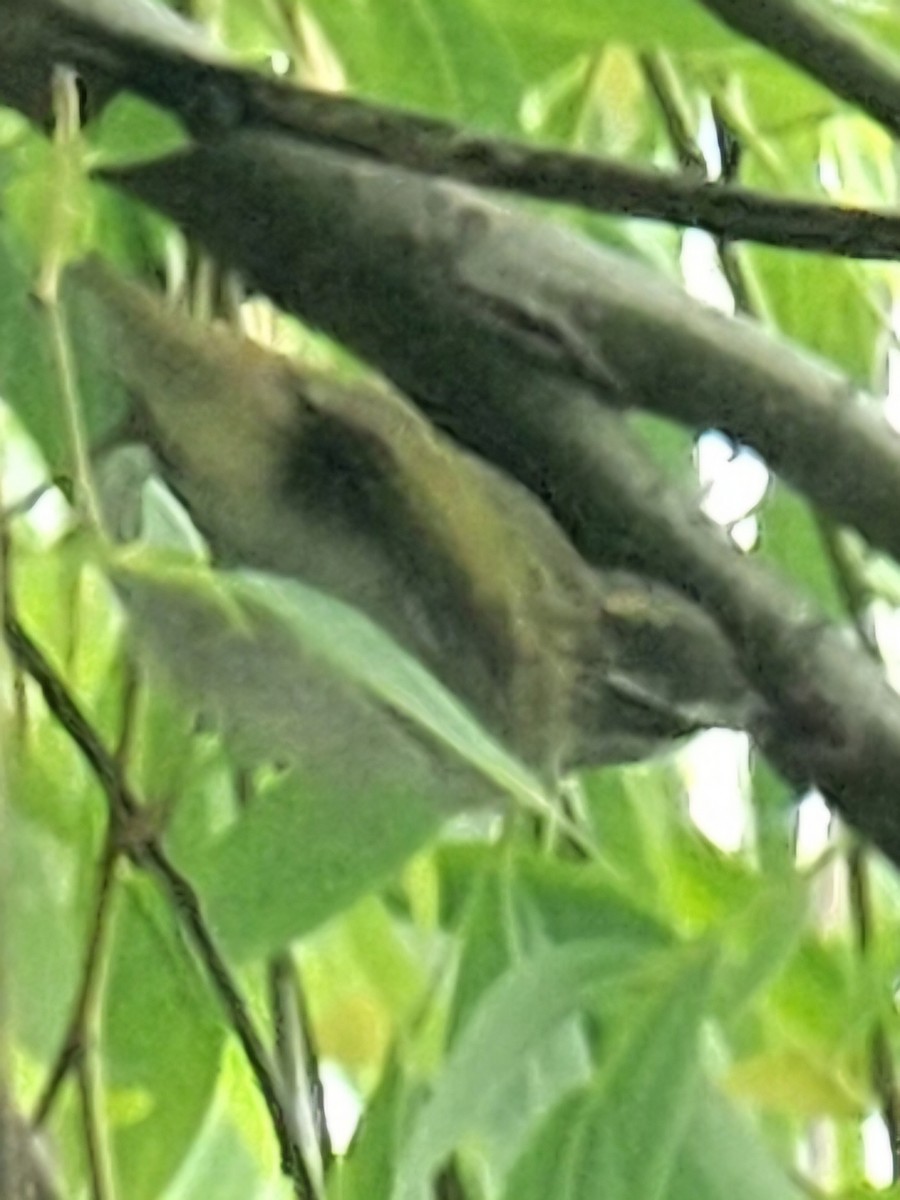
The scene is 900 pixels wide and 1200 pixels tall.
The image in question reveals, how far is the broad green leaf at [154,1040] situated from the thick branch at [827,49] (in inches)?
5.2

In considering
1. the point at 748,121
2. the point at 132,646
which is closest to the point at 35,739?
the point at 132,646

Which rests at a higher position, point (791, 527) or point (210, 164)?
point (210, 164)

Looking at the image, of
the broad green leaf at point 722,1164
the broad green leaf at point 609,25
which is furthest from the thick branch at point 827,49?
the broad green leaf at point 722,1164

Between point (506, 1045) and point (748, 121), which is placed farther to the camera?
point (748, 121)

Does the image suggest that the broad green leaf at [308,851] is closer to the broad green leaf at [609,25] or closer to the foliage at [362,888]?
the foliage at [362,888]

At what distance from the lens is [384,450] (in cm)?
23

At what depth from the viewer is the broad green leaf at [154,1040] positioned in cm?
24

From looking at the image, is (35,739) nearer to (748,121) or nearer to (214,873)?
(214,873)

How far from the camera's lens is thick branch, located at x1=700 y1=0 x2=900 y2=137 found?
22cm

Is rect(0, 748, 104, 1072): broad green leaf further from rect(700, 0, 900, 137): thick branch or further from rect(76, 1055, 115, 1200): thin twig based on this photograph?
rect(700, 0, 900, 137): thick branch

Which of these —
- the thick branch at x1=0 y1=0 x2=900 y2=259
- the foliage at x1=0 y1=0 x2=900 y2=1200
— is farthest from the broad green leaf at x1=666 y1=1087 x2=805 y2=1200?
the thick branch at x1=0 y1=0 x2=900 y2=259

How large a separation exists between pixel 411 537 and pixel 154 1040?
74 millimetres

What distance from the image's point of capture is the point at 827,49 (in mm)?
221

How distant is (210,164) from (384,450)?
0.14ft
